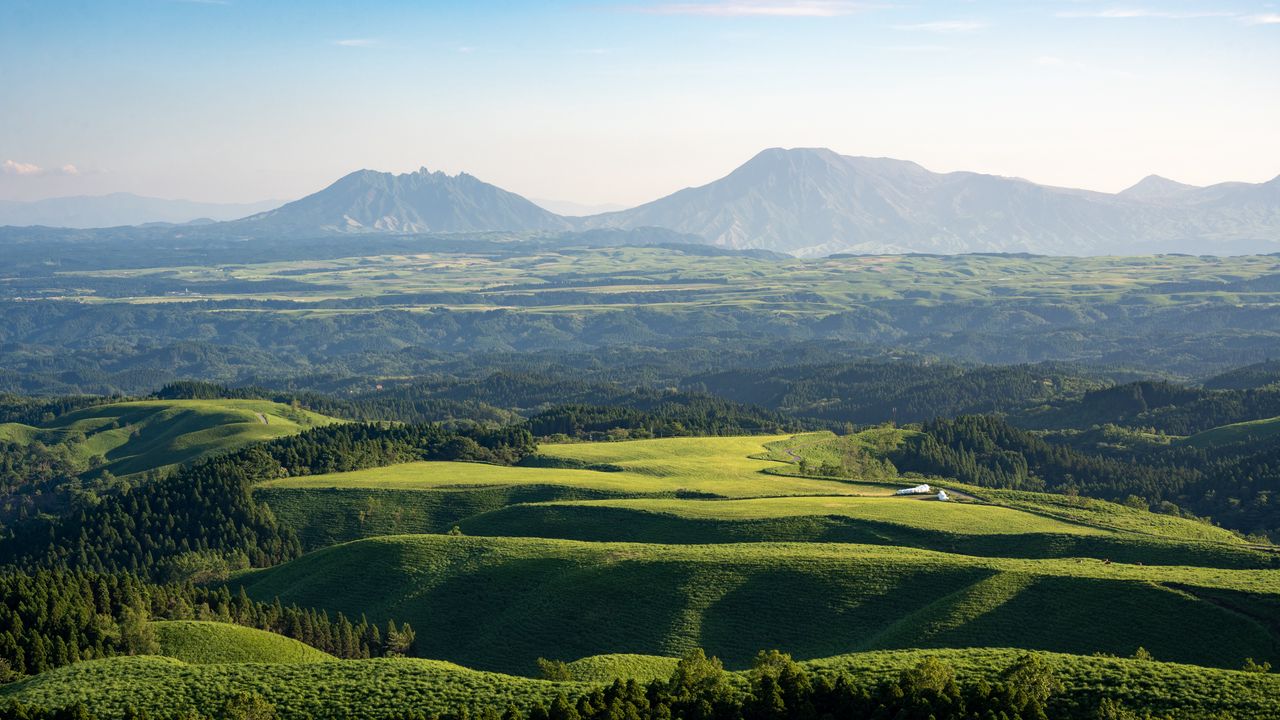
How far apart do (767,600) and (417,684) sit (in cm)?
4627

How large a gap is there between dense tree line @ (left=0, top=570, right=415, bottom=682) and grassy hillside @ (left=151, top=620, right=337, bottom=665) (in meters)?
2.58

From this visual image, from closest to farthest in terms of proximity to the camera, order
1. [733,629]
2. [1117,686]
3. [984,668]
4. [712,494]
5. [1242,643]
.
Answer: [1117,686], [984,668], [1242,643], [733,629], [712,494]

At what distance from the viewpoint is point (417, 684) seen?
3981 inches

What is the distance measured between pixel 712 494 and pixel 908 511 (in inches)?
1343

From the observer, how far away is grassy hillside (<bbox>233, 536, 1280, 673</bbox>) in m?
114

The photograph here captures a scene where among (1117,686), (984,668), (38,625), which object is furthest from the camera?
(38,625)

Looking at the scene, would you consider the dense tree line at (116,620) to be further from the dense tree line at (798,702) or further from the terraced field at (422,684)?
the dense tree line at (798,702)

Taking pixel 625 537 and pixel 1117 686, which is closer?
pixel 1117 686

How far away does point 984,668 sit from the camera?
95250 mm

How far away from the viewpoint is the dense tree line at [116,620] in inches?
4574

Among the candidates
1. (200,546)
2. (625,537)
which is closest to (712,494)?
(625,537)

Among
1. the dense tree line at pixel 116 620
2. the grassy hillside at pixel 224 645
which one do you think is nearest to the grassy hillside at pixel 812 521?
the dense tree line at pixel 116 620

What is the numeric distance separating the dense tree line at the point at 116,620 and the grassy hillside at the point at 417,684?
1000 centimetres

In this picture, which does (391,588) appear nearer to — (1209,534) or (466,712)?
(466,712)
